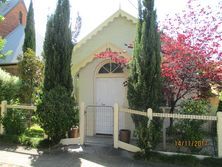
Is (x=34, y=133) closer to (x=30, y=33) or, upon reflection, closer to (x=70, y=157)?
(x=70, y=157)

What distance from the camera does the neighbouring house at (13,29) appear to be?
60.6 feet

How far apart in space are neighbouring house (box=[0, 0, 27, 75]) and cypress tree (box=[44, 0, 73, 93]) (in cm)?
892

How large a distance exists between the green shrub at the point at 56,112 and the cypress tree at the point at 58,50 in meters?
0.45

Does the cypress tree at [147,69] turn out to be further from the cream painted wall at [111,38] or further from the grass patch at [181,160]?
the cream painted wall at [111,38]


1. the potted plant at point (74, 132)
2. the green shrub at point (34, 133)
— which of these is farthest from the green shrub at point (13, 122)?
the potted plant at point (74, 132)

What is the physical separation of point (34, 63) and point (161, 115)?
25.1 ft

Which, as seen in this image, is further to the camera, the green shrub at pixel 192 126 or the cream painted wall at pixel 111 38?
the cream painted wall at pixel 111 38

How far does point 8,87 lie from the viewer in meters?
12.3

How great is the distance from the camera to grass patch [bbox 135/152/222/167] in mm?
7582

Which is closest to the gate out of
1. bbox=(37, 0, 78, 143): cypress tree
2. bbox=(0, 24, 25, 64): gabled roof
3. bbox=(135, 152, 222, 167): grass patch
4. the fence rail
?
bbox=(37, 0, 78, 143): cypress tree

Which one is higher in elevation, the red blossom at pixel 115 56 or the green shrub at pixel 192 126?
the red blossom at pixel 115 56

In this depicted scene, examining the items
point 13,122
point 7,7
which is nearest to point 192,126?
point 13,122

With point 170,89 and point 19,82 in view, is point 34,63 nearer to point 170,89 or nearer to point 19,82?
point 19,82

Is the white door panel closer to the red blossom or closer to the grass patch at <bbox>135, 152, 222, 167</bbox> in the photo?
the red blossom
